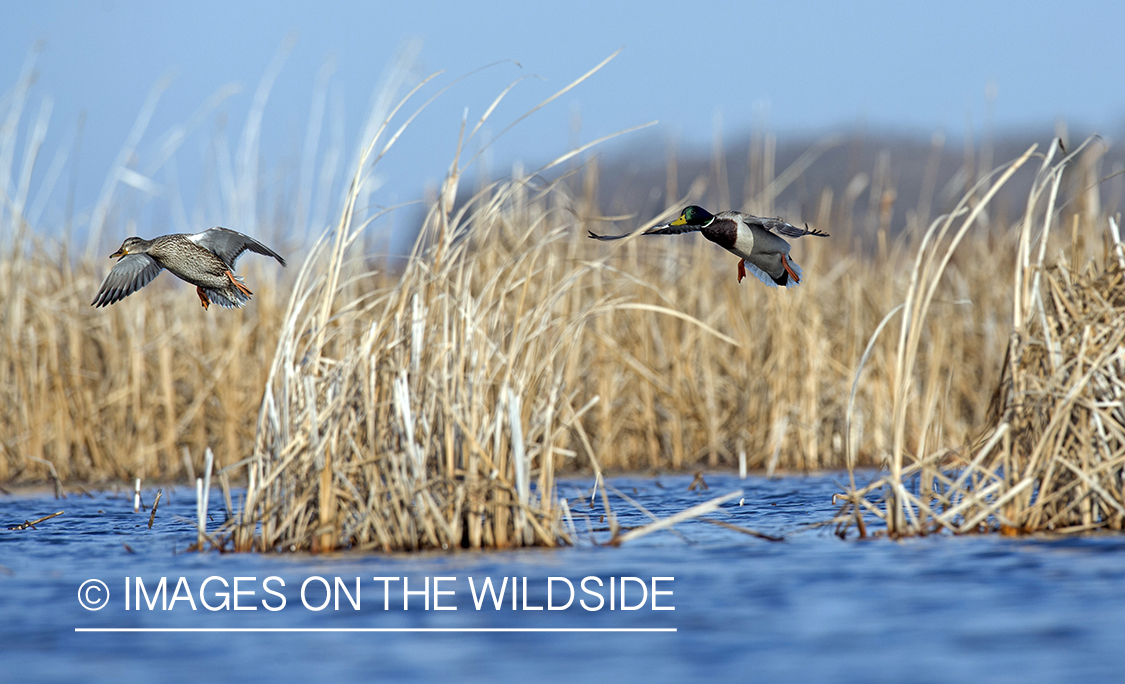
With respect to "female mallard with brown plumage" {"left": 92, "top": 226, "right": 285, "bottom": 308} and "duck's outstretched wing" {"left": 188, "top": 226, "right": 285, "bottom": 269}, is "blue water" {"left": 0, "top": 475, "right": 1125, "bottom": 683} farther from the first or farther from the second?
"duck's outstretched wing" {"left": 188, "top": 226, "right": 285, "bottom": 269}

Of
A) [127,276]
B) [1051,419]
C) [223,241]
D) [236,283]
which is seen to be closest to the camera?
[236,283]

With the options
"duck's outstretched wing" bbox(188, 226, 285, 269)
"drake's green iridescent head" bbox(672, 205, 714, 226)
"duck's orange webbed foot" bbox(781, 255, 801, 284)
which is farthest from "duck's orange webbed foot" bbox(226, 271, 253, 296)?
"duck's orange webbed foot" bbox(781, 255, 801, 284)

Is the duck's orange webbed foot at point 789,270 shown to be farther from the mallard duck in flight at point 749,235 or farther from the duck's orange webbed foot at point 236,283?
the duck's orange webbed foot at point 236,283

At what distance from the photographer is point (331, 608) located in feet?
12.1

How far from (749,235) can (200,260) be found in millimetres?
1592

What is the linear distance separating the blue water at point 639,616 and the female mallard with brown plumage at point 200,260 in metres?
0.97

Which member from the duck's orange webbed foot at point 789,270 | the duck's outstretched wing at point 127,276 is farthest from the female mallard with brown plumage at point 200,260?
A: the duck's orange webbed foot at point 789,270

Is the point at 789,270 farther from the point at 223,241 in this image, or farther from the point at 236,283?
the point at 223,241

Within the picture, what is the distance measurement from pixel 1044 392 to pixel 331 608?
2547 millimetres

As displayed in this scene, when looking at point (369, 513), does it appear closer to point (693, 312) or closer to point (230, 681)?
point (230, 681)

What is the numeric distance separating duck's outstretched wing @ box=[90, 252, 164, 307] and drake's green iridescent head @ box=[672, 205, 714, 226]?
1.75 metres

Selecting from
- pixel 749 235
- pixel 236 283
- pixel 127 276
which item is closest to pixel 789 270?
pixel 749 235

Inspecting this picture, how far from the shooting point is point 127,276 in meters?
3.87

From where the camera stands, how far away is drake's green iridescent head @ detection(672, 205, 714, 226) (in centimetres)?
304
